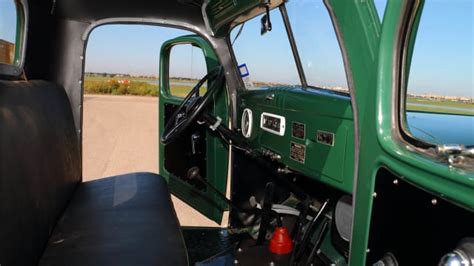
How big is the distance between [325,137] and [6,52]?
1.58m

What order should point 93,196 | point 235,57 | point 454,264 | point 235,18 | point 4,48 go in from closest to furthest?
point 454,264 → point 4,48 → point 93,196 → point 235,18 → point 235,57

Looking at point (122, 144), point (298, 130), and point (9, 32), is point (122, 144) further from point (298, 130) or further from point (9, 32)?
point (298, 130)

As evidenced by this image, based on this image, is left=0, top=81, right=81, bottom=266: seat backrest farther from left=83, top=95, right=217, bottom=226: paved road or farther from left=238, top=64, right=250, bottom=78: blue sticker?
left=83, top=95, right=217, bottom=226: paved road

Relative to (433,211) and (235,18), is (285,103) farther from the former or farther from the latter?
(433,211)

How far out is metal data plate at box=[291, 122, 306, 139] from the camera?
1828mm

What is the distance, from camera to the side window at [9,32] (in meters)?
1.94

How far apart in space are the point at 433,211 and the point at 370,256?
0.26 m

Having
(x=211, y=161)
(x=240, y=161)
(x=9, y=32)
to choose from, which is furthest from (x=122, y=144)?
(x=9, y=32)

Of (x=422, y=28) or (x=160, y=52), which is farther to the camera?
(x=160, y=52)

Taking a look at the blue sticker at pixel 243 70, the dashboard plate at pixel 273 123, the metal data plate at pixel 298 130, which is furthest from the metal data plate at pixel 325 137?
the blue sticker at pixel 243 70

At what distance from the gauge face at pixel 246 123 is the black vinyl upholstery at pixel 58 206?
1.97ft

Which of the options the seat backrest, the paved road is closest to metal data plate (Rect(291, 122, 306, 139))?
the seat backrest

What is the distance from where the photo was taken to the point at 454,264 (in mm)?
826

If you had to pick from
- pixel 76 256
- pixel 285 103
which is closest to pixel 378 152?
pixel 285 103
